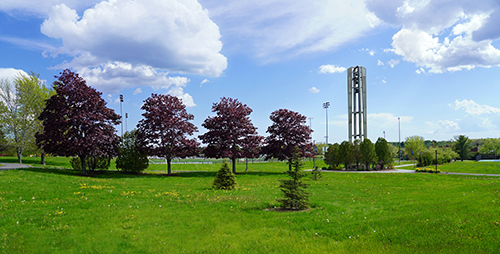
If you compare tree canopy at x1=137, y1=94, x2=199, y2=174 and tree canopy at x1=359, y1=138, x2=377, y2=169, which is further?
tree canopy at x1=359, y1=138, x2=377, y2=169

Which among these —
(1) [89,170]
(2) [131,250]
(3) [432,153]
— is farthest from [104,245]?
(3) [432,153]

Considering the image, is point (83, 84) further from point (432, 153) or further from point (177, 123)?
point (432, 153)

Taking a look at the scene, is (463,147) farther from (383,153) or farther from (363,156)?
(363,156)

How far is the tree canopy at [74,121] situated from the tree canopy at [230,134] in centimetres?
1236

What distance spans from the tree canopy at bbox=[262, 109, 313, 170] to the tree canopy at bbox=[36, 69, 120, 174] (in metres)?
22.0

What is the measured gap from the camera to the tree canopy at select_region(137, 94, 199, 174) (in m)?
36.4

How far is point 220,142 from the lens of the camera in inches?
1519

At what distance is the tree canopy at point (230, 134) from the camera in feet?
125

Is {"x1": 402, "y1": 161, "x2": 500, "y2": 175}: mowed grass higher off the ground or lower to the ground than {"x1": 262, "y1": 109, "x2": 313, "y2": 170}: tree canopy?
lower

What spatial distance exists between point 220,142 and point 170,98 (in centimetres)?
912

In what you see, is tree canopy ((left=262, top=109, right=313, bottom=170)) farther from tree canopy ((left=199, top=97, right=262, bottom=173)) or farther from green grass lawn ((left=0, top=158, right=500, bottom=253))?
green grass lawn ((left=0, top=158, right=500, bottom=253))

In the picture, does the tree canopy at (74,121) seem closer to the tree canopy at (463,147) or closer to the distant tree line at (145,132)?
the distant tree line at (145,132)

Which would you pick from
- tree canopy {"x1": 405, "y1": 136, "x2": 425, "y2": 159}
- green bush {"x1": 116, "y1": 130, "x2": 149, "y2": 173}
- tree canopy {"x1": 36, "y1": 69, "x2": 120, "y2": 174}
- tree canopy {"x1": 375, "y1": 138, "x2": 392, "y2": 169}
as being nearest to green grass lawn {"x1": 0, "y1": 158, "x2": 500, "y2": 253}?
tree canopy {"x1": 36, "y1": 69, "x2": 120, "y2": 174}

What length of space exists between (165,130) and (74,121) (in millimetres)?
10150
